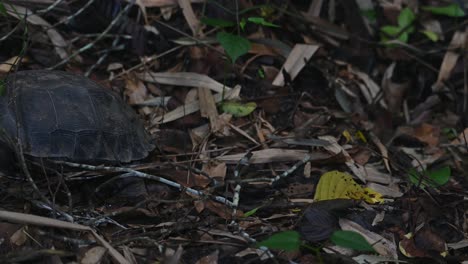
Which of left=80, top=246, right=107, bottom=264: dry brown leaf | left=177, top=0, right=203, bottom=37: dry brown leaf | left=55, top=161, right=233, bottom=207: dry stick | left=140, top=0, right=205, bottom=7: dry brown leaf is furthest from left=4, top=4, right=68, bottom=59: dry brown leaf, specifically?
left=80, top=246, right=107, bottom=264: dry brown leaf

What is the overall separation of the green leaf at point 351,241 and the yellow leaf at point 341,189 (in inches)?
28.4

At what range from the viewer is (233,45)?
325 cm

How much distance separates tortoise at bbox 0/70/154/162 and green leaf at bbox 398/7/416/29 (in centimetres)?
213

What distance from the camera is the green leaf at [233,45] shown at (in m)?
3.21

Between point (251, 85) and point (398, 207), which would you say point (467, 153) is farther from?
point (251, 85)

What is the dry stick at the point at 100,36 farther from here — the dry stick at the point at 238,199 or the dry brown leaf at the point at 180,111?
the dry stick at the point at 238,199

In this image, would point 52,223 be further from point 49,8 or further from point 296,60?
point 296,60

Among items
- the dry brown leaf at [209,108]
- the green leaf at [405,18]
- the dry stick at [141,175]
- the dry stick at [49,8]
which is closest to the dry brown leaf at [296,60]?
the dry brown leaf at [209,108]

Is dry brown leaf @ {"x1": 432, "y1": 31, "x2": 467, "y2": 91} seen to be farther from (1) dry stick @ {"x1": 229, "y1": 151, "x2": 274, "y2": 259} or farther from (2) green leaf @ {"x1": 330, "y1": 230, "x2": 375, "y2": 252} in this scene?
(2) green leaf @ {"x1": 330, "y1": 230, "x2": 375, "y2": 252}

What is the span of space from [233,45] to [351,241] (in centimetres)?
138

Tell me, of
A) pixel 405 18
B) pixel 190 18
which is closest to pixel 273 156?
pixel 190 18

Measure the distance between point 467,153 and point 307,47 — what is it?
122 centimetres

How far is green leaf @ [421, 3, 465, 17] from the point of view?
436 cm

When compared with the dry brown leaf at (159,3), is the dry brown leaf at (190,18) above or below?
below
